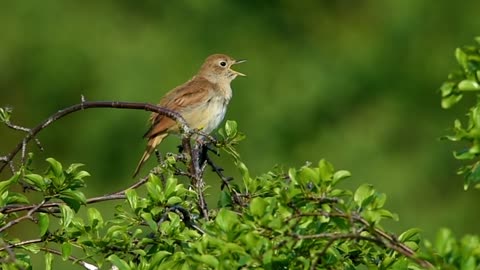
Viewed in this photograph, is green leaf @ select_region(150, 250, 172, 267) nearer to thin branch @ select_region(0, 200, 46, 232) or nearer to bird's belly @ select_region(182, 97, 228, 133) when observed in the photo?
thin branch @ select_region(0, 200, 46, 232)

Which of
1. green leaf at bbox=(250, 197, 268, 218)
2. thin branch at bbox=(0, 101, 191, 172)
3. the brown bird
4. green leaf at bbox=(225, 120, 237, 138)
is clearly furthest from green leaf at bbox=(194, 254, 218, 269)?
the brown bird

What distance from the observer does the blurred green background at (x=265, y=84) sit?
15758mm

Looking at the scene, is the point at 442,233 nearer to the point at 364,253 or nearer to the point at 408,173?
the point at 364,253

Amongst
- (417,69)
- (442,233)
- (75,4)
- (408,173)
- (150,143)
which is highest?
(75,4)

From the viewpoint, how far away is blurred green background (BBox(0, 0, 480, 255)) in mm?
15758

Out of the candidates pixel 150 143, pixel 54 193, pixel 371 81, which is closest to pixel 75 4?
pixel 371 81

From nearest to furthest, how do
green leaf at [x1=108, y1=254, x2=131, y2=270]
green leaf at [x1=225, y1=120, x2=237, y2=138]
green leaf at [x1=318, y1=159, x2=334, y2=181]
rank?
green leaf at [x1=318, y1=159, x2=334, y2=181]
green leaf at [x1=108, y1=254, x2=131, y2=270]
green leaf at [x1=225, y1=120, x2=237, y2=138]

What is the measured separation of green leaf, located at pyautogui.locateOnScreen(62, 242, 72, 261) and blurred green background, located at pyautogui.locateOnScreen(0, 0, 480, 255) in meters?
11.4

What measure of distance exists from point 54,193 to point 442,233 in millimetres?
1296

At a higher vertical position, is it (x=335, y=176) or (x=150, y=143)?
(x=150, y=143)

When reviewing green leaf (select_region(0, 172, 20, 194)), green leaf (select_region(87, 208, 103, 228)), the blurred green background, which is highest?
the blurred green background

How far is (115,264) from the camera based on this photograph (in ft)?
11.7

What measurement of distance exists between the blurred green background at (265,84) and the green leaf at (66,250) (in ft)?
37.2

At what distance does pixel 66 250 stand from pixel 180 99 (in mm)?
4008
